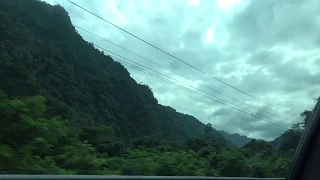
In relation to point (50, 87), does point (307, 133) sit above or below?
below

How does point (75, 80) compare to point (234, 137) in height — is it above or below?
above

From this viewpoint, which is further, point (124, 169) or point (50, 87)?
point (50, 87)

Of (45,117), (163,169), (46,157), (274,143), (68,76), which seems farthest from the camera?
(274,143)

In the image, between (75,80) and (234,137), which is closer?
(75,80)

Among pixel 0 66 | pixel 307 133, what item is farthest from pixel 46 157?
pixel 307 133

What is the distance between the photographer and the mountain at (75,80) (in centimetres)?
773

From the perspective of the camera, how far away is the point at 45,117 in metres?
A: 5.38

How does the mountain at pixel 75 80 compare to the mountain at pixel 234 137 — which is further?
the mountain at pixel 234 137

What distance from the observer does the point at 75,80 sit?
39.8 feet

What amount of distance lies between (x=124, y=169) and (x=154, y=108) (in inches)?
386

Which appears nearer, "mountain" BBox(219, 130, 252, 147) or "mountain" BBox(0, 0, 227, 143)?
"mountain" BBox(0, 0, 227, 143)

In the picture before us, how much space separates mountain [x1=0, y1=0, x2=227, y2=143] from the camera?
25.4 feet

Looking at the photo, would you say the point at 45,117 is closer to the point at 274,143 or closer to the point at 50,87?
the point at 50,87

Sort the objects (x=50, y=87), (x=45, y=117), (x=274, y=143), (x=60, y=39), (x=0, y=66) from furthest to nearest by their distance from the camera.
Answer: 1. (x=60, y=39)
2. (x=274, y=143)
3. (x=50, y=87)
4. (x=0, y=66)
5. (x=45, y=117)
